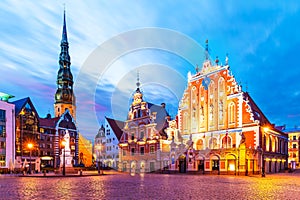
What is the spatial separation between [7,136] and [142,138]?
88.1 feet

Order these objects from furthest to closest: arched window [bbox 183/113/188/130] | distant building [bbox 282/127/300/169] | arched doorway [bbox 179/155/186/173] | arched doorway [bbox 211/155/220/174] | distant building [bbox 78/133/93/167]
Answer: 1. distant building [bbox 78/133/93/167]
2. distant building [bbox 282/127/300/169]
3. arched window [bbox 183/113/188/130]
4. arched doorway [bbox 179/155/186/173]
5. arched doorway [bbox 211/155/220/174]

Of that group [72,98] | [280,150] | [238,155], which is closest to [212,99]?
[238,155]

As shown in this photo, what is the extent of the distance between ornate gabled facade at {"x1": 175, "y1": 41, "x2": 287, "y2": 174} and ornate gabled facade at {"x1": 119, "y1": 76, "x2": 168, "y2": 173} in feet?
15.0

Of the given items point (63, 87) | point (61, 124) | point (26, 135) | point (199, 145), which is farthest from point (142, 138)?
point (63, 87)

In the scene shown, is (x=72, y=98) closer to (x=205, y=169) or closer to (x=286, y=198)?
(x=205, y=169)

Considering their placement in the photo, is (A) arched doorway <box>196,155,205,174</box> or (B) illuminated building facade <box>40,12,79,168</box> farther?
(B) illuminated building facade <box>40,12,79,168</box>

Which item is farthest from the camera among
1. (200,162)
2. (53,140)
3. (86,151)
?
(86,151)

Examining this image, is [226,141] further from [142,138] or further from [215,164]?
[142,138]

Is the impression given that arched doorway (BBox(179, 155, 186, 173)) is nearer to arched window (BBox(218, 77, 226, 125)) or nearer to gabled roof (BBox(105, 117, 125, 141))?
arched window (BBox(218, 77, 226, 125))

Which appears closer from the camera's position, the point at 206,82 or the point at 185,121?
the point at 206,82

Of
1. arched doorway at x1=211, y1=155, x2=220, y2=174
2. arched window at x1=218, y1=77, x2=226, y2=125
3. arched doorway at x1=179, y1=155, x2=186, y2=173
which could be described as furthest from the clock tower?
arched doorway at x1=211, y1=155, x2=220, y2=174

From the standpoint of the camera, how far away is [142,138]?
51500mm

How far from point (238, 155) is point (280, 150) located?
43.0 feet

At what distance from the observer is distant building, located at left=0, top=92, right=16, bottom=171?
5297 centimetres
